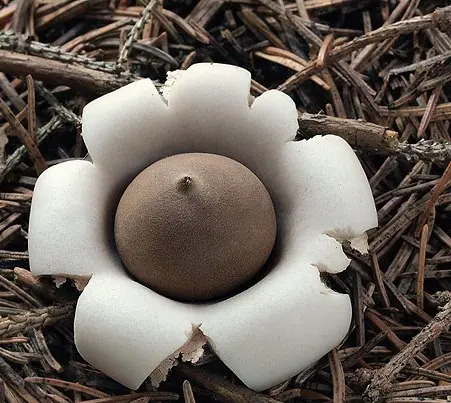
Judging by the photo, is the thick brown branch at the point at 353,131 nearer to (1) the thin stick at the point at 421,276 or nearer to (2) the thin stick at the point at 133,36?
(1) the thin stick at the point at 421,276

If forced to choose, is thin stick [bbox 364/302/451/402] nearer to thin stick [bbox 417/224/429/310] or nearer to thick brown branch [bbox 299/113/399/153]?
thin stick [bbox 417/224/429/310]

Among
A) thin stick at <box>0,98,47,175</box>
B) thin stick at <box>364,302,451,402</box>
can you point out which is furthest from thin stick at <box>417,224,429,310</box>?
thin stick at <box>0,98,47,175</box>

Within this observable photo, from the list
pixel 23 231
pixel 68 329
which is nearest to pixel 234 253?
pixel 68 329

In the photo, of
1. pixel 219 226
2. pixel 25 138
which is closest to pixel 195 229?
pixel 219 226

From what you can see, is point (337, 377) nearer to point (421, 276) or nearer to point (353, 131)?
point (421, 276)

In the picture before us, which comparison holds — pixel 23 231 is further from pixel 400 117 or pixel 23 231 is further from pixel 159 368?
pixel 400 117
